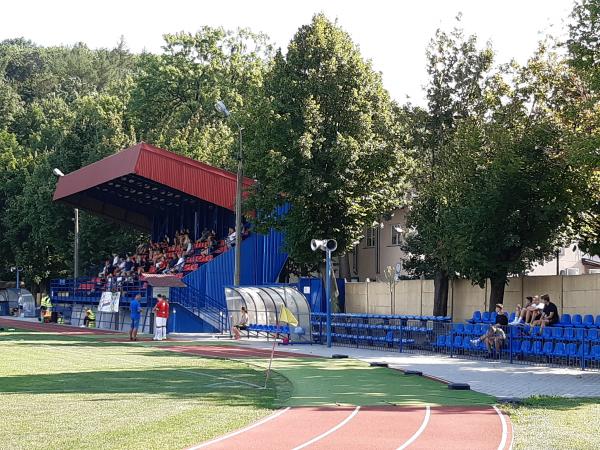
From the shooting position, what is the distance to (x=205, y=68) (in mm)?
80250

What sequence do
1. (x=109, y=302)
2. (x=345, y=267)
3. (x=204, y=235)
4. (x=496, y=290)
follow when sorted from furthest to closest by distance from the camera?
(x=345, y=267)
(x=204, y=235)
(x=109, y=302)
(x=496, y=290)

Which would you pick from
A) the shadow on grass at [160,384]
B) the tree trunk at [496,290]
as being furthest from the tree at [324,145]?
the shadow on grass at [160,384]

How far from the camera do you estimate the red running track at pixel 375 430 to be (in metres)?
12.9

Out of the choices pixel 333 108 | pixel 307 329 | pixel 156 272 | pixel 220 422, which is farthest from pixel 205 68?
pixel 220 422

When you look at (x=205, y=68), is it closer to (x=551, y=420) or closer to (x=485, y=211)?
(x=485, y=211)

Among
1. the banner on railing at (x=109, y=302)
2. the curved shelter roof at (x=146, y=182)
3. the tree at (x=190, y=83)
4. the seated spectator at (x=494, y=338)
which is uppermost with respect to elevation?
the tree at (x=190, y=83)

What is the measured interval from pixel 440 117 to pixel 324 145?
5112mm

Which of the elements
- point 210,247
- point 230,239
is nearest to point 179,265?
point 210,247

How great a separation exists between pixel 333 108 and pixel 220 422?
29652 millimetres

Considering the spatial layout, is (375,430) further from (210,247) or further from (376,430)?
(210,247)

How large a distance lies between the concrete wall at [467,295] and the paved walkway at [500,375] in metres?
4.36

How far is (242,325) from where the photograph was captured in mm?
40781

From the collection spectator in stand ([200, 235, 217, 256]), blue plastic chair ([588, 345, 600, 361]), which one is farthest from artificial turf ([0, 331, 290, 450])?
spectator in stand ([200, 235, 217, 256])

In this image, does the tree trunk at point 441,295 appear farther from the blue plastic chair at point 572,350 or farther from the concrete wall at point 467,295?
the blue plastic chair at point 572,350
